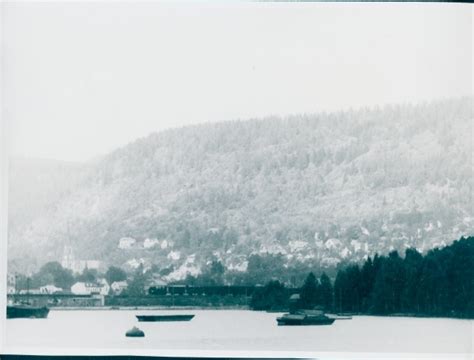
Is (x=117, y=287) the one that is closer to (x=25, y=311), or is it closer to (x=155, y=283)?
(x=155, y=283)

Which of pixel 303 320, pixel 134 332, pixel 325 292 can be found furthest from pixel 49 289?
pixel 325 292

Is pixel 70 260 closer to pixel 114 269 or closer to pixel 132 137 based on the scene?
pixel 114 269

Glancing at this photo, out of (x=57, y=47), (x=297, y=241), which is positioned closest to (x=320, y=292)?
(x=297, y=241)

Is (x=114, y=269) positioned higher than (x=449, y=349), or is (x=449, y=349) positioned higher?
(x=114, y=269)

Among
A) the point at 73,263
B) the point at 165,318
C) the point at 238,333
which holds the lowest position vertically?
the point at 238,333

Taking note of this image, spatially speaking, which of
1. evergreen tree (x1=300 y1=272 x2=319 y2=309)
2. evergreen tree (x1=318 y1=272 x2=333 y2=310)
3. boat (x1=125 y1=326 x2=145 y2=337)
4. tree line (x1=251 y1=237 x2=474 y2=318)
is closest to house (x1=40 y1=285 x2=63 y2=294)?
boat (x1=125 y1=326 x2=145 y2=337)

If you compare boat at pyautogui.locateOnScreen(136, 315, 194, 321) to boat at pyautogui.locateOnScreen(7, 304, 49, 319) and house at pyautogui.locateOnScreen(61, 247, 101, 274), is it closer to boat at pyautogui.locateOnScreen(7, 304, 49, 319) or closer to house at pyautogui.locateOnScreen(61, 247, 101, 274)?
house at pyautogui.locateOnScreen(61, 247, 101, 274)

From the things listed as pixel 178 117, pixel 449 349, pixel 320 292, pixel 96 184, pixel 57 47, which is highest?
pixel 57 47
